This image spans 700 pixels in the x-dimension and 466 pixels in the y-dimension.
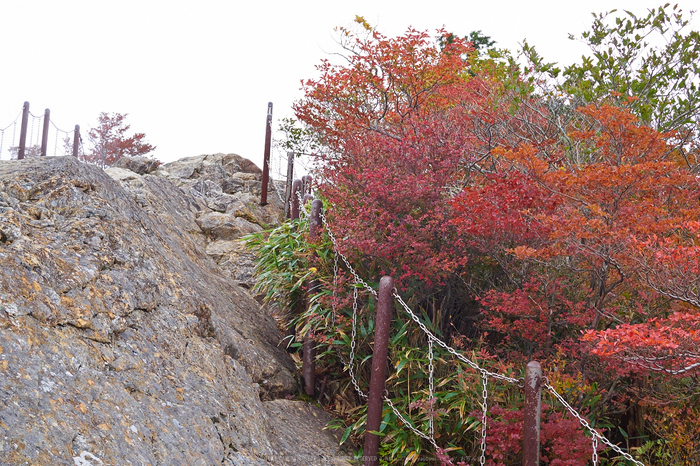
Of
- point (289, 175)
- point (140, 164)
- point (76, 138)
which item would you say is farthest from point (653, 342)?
point (76, 138)

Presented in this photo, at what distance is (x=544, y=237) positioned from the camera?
4.81 meters

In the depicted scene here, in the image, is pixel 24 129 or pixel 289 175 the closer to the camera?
pixel 289 175

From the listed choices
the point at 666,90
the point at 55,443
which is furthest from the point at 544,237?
the point at 55,443

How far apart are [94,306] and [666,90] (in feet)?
19.3

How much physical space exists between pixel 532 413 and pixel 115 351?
242cm

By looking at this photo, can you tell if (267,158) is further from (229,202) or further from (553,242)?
(553,242)

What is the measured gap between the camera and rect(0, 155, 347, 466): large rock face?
2.44 m

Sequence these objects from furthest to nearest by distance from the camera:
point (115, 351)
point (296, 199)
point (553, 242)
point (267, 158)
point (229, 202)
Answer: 1. point (267, 158)
2. point (229, 202)
3. point (296, 199)
4. point (553, 242)
5. point (115, 351)

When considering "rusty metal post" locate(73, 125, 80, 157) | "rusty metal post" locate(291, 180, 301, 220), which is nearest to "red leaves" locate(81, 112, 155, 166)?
"rusty metal post" locate(73, 125, 80, 157)

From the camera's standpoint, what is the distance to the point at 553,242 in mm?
4938

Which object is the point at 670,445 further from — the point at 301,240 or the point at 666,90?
the point at 301,240

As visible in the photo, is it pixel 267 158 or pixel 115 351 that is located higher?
pixel 267 158

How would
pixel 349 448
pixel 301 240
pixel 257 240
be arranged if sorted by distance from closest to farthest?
1. pixel 349 448
2. pixel 301 240
3. pixel 257 240

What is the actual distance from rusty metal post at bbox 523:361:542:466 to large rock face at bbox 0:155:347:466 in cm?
162
